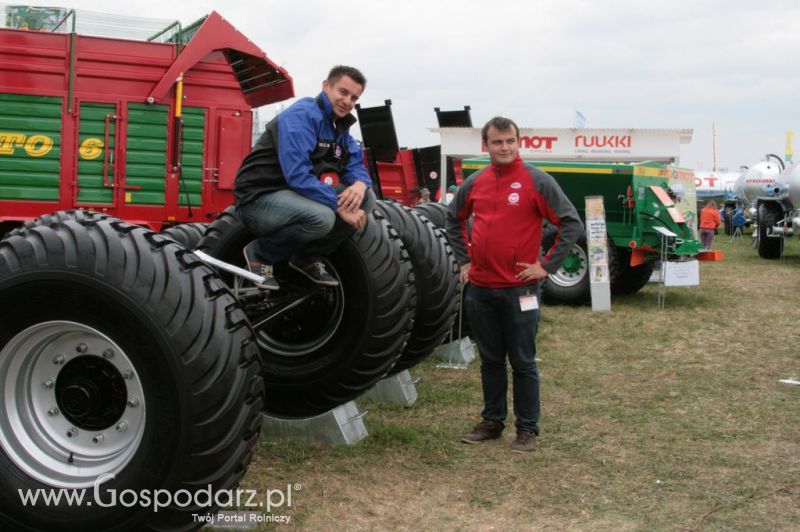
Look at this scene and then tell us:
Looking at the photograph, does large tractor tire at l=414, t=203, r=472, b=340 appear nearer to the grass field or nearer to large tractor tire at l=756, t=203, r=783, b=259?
the grass field

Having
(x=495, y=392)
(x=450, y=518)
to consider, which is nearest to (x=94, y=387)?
(x=450, y=518)

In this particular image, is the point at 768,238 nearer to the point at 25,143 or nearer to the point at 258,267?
the point at 25,143

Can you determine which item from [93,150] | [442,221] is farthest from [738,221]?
[93,150]

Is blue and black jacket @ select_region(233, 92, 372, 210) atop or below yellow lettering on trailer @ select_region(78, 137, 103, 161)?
below

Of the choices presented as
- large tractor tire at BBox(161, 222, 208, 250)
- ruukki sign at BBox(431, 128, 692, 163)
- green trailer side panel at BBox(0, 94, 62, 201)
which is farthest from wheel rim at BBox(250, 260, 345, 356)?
ruukki sign at BBox(431, 128, 692, 163)

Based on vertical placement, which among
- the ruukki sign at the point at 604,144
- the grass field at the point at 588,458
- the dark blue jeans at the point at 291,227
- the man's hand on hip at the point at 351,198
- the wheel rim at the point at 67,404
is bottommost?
the grass field at the point at 588,458

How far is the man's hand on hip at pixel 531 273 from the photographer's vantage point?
514 centimetres

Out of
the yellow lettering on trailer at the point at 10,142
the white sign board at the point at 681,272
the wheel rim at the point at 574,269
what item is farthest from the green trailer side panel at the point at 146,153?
the white sign board at the point at 681,272

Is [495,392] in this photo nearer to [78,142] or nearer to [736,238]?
[78,142]

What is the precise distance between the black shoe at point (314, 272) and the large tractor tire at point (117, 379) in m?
1.21

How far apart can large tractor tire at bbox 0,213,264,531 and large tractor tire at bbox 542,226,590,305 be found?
1022 centimetres

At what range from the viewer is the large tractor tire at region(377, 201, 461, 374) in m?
6.02

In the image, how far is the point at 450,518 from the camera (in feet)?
13.5

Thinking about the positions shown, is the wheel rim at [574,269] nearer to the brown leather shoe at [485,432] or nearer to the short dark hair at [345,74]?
the brown leather shoe at [485,432]
